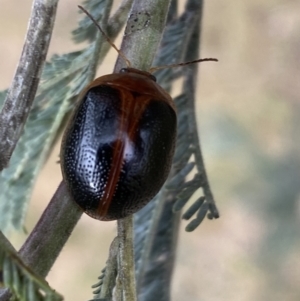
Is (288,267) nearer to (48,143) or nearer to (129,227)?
(48,143)

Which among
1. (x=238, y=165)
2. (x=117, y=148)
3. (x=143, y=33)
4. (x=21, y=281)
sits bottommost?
(x=21, y=281)

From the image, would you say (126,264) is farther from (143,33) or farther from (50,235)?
(143,33)

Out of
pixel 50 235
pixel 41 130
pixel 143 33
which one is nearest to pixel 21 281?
pixel 50 235

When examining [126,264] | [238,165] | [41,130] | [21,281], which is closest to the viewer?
[21,281]

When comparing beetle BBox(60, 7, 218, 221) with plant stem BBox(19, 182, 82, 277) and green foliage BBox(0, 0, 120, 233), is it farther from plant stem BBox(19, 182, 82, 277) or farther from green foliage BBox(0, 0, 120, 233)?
green foliage BBox(0, 0, 120, 233)

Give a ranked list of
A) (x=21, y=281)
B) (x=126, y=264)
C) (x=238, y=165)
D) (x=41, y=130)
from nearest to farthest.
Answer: (x=21, y=281), (x=126, y=264), (x=41, y=130), (x=238, y=165)

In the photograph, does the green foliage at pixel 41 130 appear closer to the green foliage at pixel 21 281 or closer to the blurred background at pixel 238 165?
the green foliage at pixel 21 281

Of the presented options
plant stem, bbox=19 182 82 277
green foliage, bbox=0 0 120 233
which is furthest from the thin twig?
green foliage, bbox=0 0 120 233
